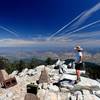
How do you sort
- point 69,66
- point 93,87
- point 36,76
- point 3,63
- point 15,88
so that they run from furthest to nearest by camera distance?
point 3,63 < point 69,66 < point 36,76 < point 15,88 < point 93,87

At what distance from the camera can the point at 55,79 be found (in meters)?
19.7

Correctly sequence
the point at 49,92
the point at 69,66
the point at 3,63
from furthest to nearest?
the point at 3,63 < the point at 69,66 < the point at 49,92

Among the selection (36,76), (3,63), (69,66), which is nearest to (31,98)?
(36,76)

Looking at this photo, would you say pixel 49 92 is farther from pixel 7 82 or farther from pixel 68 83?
pixel 7 82

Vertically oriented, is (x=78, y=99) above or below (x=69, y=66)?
below

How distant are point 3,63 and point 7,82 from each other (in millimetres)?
54582

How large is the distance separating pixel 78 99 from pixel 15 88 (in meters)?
5.91

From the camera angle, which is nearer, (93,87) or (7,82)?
(93,87)

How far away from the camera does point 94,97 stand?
559 inches

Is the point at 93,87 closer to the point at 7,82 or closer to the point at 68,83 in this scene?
the point at 68,83

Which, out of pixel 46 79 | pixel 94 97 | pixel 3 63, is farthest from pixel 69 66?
pixel 3 63

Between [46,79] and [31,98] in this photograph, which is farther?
[46,79]

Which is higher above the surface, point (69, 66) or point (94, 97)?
point (69, 66)

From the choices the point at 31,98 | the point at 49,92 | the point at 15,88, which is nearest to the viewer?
the point at 31,98
